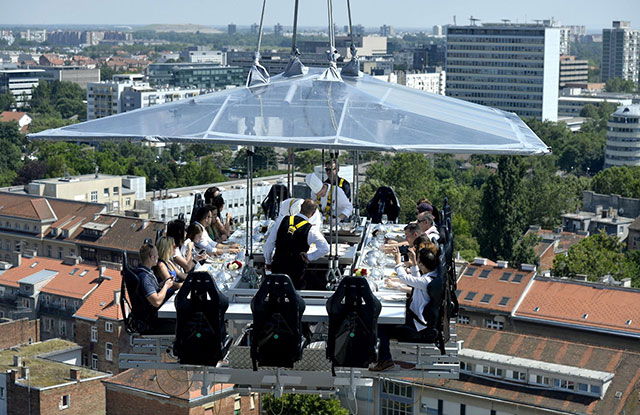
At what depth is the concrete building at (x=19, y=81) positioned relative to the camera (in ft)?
578

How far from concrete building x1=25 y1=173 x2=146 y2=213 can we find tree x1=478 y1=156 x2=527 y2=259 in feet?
78.7

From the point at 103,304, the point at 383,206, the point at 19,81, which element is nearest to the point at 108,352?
the point at 103,304

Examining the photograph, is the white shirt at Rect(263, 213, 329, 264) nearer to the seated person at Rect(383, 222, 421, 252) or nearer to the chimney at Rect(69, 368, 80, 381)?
the seated person at Rect(383, 222, 421, 252)

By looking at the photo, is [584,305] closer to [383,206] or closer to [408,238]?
[383,206]

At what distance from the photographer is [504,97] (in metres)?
149

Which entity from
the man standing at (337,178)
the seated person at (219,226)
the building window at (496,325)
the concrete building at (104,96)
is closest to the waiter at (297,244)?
the man standing at (337,178)

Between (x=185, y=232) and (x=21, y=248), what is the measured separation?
58562mm

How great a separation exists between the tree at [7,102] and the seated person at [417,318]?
156 meters

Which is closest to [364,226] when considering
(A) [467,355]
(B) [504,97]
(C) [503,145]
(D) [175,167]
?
(C) [503,145]

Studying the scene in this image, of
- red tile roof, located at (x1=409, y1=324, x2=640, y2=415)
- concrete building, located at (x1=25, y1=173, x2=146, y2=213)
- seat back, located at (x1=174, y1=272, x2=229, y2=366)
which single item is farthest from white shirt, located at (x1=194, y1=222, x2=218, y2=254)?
concrete building, located at (x1=25, y1=173, x2=146, y2=213)

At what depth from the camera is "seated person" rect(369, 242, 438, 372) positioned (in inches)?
434

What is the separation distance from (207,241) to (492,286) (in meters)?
33.0

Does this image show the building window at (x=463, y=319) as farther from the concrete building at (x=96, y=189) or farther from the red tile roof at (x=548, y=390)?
the concrete building at (x=96, y=189)

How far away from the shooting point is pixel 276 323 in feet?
34.4
